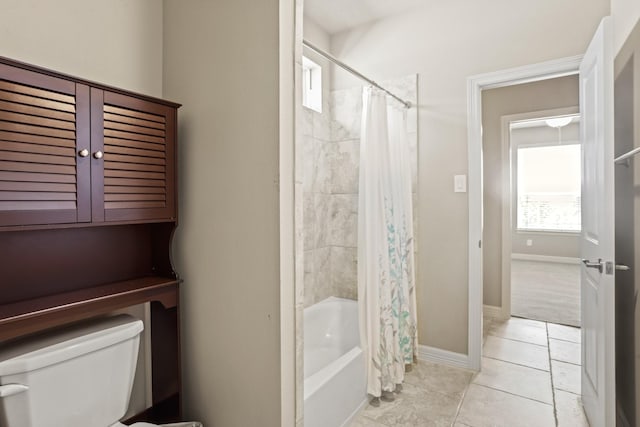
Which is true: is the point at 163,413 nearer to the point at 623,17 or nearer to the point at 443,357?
the point at 443,357

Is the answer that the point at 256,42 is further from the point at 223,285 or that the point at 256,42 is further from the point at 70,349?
the point at 70,349

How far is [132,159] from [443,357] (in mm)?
2572

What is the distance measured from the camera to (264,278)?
1396mm

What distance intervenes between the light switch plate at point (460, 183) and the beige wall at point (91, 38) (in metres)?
2.10

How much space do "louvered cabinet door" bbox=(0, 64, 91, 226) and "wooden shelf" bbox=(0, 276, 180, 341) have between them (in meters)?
0.29

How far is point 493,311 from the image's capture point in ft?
12.6

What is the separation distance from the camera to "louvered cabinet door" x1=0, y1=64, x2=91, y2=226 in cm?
105

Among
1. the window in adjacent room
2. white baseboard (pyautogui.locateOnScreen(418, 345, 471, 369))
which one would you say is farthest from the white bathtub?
the window in adjacent room

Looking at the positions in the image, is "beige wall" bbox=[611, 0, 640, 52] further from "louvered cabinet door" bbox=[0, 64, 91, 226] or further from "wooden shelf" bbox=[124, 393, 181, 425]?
"wooden shelf" bbox=[124, 393, 181, 425]

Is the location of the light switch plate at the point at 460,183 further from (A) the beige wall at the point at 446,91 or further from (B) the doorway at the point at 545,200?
(B) the doorway at the point at 545,200

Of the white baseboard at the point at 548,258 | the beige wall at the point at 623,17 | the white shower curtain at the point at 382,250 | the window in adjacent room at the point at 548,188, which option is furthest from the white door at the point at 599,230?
the window in adjacent room at the point at 548,188

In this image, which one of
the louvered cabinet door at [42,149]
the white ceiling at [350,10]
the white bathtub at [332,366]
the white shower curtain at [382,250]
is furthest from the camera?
the white ceiling at [350,10]

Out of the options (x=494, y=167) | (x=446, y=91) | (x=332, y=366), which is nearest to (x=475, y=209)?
(x=446, y=91)

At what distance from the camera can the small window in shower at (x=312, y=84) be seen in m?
2.97
